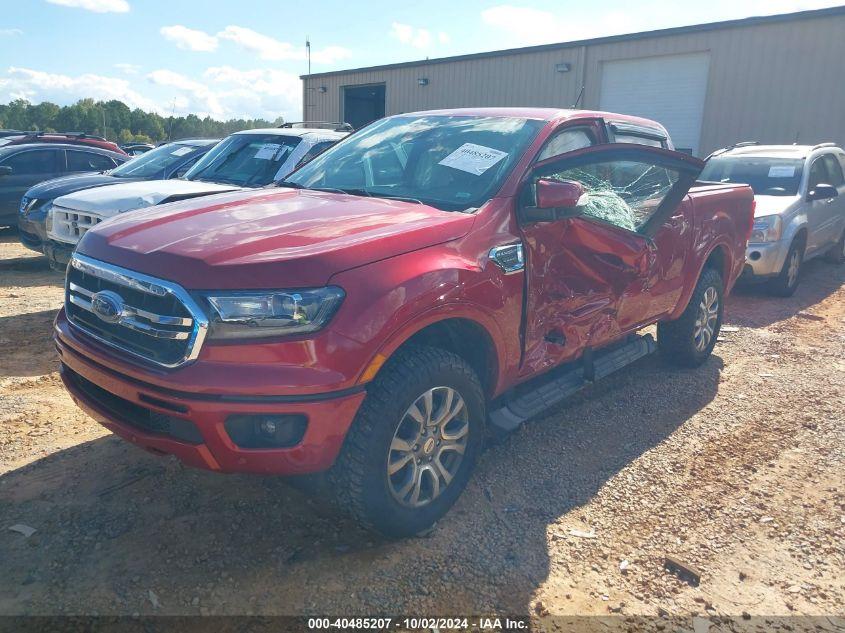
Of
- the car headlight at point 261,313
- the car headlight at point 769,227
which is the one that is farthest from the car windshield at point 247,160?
the car headlight at point 769,227

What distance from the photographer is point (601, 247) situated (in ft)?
12.3

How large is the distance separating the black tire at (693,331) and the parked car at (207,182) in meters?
3.42

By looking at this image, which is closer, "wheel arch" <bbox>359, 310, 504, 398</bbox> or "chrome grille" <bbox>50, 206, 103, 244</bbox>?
"wheel arch" <bbox>359, 310, 504, 398</bbox>

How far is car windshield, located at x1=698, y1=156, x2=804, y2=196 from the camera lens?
27.9 ft

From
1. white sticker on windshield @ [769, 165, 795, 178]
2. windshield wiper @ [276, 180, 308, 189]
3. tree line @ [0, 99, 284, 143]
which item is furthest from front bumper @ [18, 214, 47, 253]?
tree line @ [0, 99, 284, 143]

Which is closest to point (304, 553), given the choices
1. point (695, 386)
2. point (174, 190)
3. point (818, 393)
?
point (695, 386)

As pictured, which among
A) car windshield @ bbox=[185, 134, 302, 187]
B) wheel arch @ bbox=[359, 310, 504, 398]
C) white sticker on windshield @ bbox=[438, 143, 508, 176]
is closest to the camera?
wheel arch @ bbox=[359, 310, 504, 398]

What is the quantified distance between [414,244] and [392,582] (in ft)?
4.59

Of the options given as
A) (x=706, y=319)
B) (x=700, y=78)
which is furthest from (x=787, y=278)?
(x=700, y=78)

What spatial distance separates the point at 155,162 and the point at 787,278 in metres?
8.23

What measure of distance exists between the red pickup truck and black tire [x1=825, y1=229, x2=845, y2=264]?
7.68 metres

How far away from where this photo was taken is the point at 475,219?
10.2 feet

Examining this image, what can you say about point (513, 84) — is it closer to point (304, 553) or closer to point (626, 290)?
point (626, 290)

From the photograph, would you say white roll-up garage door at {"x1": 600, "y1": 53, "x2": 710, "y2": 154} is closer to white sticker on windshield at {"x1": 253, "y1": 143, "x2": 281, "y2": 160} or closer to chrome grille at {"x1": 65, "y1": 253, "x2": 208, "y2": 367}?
white sticker on windshield at {"x1": 253, "y1": 143, "x2": 281, "y2": 160}
